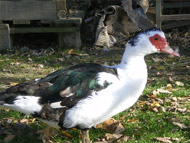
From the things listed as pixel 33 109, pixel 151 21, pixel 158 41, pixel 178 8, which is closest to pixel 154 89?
pixel 158 41

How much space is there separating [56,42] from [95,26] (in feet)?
3.12

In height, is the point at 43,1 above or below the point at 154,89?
above

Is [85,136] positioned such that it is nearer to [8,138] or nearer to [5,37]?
[8,138]

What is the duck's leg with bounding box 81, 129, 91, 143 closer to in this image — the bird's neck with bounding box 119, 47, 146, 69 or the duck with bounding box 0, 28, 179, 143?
the duck with bounding box 0, 28, 179, 143

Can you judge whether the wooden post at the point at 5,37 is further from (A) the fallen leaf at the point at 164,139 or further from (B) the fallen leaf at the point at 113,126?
(A) the fallen leaf at the point at 164,139

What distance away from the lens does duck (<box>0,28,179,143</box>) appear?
304cm

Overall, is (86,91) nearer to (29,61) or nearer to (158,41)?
(158,41)

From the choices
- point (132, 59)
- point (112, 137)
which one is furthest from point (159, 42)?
point (112, 137)

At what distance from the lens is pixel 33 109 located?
119 inches

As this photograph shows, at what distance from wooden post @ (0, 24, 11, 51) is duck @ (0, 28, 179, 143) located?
4.07 metres

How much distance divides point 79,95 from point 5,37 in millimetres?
4432

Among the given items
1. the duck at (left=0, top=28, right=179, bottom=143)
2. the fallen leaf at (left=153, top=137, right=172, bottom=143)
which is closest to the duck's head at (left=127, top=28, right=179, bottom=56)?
the duck at (left=0, top=28, right=179, bottom=143)

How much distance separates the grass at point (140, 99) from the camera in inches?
141

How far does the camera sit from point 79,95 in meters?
3.07
